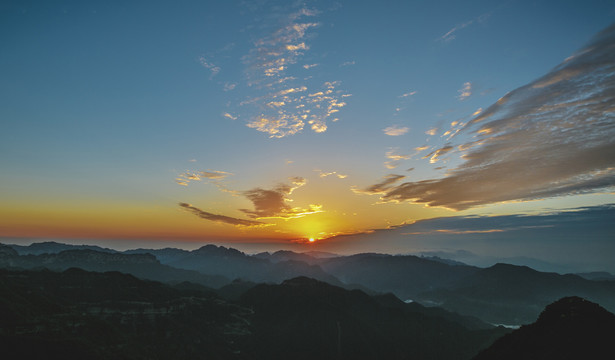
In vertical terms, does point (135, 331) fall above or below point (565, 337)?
below

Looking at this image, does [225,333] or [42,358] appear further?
[225,333]

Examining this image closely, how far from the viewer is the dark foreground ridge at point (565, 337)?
66938mm

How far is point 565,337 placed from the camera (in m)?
72.9

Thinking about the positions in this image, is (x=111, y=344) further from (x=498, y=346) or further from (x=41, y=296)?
(x=498, y=346)

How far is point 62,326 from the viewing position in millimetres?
104625

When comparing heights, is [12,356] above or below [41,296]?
below

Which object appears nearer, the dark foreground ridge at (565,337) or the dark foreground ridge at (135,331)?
the dark foreground ridge at (565,337)

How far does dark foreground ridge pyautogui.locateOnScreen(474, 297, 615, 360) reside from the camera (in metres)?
66.9

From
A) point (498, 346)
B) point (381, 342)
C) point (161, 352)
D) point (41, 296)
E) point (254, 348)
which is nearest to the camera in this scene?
point (498, 346)

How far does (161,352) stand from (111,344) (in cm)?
3446

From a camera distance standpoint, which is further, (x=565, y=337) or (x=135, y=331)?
(x=135, y=331)

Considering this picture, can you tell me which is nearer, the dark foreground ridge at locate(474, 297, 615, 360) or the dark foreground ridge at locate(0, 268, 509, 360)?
the dark foreground ridge at locate(474, 297, 615, 360)

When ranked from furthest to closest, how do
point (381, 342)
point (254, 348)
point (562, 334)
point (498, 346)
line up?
point (381, 342), point (254, 348), point (498, 346), point (562, 334)

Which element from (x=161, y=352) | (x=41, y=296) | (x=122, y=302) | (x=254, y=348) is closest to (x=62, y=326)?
(x=41, y=296)
